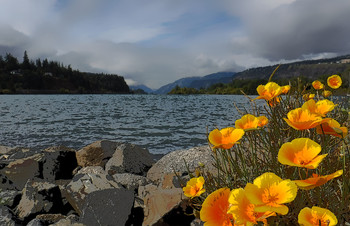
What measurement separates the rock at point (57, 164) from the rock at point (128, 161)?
4.74 ft

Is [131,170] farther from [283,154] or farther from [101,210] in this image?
[283,154]

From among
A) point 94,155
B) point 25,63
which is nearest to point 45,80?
point 25,63

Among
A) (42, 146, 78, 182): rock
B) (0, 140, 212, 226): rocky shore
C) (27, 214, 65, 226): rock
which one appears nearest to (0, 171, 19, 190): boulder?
(0, 140, 212, 226): rocky shore

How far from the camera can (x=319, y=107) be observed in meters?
2.14

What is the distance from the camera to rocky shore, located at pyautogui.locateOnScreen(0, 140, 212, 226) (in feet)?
13.1

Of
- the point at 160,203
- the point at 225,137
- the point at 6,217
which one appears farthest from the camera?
the point at 6,217

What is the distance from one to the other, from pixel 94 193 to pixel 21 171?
4496 millimetres

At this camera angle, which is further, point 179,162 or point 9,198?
point 179,162

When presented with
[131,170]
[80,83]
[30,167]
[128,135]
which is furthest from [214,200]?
[80,83]

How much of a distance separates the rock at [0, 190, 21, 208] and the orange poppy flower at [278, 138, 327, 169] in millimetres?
5619

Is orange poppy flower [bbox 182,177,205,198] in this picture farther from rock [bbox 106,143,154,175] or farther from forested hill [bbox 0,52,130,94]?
forested hill [bbox 0,52,130,94]

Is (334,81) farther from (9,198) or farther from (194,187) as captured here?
(9,198)

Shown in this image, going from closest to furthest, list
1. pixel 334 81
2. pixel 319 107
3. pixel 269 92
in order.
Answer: pixel 319 107 → pixel 269 92 → pixel 334 81

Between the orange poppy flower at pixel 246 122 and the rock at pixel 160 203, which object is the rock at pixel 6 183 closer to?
the rock at pixel 160 203
